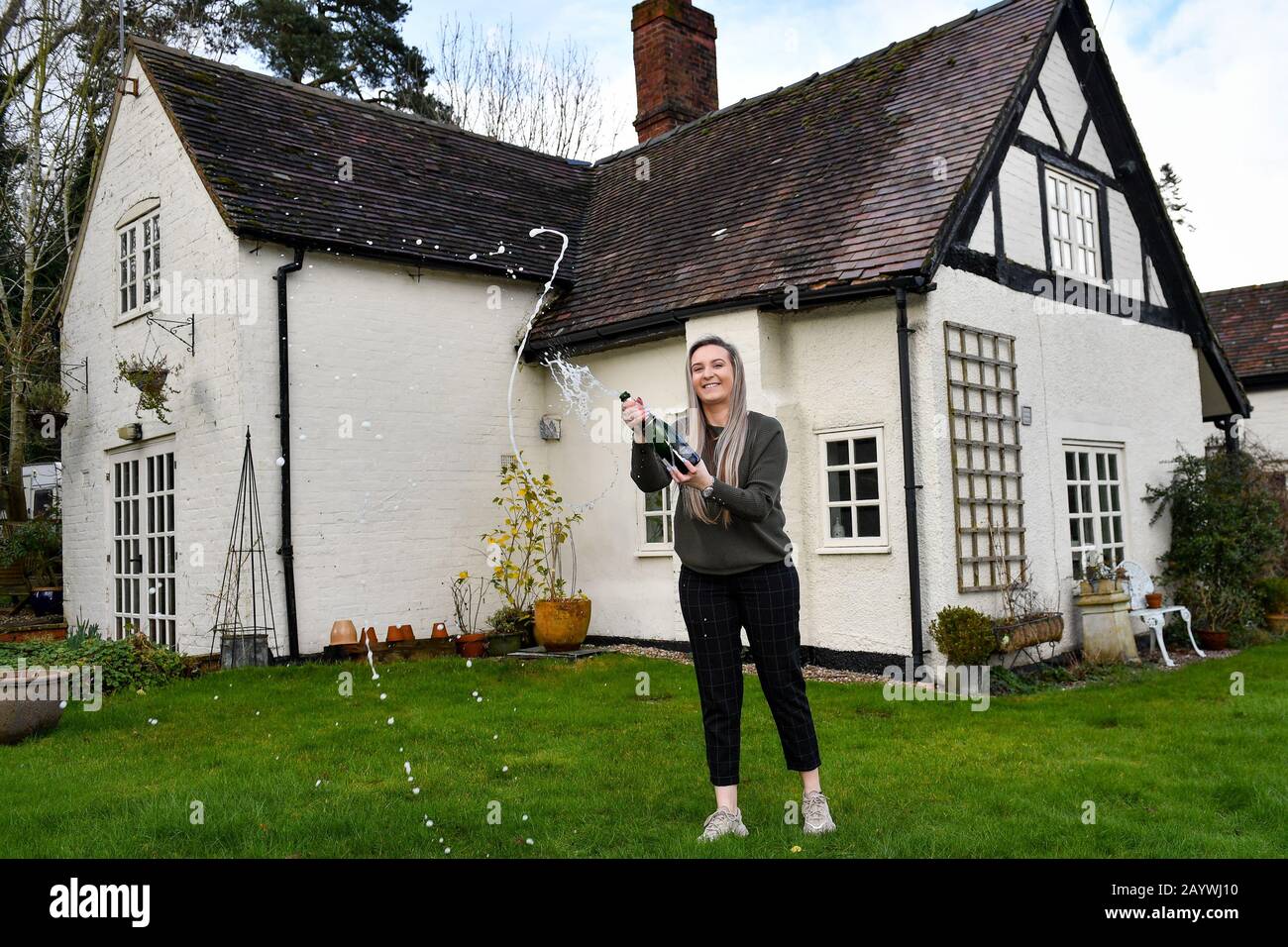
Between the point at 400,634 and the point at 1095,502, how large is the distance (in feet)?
25.9

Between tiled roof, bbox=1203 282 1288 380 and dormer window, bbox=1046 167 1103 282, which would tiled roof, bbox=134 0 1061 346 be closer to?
dormer window, bbox=1046 167 1103 282

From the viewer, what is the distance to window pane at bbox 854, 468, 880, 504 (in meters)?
9.66

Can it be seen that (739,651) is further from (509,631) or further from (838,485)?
(509,631)

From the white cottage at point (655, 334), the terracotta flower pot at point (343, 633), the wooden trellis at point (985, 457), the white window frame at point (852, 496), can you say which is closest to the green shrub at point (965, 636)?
the white cottage at point (655, 334)

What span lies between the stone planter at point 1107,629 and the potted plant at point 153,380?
32.7 feet

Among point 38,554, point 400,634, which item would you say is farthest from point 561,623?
point 38,554

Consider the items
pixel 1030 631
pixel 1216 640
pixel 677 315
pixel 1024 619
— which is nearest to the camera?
pixel 1030 631

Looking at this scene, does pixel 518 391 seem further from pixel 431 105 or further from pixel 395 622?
pixel 431 105

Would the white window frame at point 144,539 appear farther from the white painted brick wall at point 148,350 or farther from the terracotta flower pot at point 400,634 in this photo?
the terracotta flower pot at point 400,634

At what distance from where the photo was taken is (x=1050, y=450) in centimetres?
1073

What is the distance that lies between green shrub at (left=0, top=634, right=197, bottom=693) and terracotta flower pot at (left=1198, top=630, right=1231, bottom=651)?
10.8m

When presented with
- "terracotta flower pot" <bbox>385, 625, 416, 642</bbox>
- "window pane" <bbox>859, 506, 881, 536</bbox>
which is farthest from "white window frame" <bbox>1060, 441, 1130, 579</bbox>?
"terracotta flower pot" <bbox>385, 625, 416, 642</bbox>

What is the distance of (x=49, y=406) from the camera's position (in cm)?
1348
